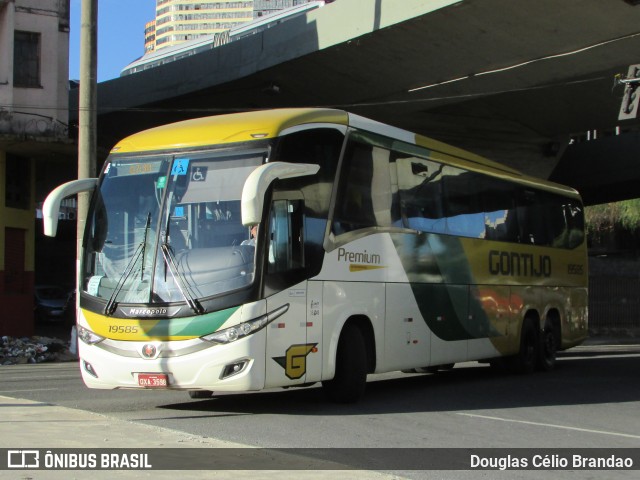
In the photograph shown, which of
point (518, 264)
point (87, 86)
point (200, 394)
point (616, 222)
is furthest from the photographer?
point (616, 222)

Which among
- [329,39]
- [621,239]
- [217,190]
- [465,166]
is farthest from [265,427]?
[621,239]

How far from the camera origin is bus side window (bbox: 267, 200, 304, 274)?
10469 millimetres

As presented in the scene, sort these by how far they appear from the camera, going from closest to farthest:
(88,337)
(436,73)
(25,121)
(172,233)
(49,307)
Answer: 1. (172,233)
2. (88,337)
3. (25,121)
4. (436,73)
5. (49,307)

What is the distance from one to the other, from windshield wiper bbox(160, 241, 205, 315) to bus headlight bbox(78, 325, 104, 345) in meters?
1.24

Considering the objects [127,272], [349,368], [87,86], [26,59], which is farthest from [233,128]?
[26,59]

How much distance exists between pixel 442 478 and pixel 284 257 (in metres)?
3.80

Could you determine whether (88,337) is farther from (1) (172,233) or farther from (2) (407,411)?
(2) (407,411)

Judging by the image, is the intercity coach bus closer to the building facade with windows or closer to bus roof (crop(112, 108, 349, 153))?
bus roof (crop(112, 108, 349, 153))

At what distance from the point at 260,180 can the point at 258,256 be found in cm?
107

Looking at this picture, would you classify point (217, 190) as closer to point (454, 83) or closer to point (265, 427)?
point (265, 427)

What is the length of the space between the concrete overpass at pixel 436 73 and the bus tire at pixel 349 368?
10.2 meters

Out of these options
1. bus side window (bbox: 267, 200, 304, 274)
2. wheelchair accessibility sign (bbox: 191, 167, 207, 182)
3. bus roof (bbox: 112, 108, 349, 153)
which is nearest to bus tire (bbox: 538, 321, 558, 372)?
bus roof (bbox: 112, 108, 349, 153)

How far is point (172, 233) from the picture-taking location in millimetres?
10492

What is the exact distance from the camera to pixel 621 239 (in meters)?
50.1
